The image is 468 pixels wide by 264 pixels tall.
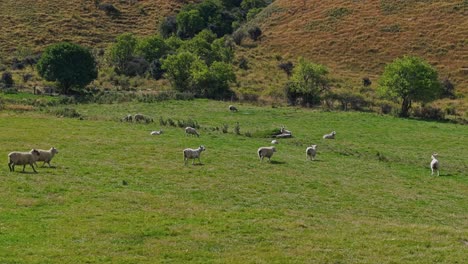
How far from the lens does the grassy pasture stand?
16.7 metres

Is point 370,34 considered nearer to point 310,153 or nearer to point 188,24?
point 188,24

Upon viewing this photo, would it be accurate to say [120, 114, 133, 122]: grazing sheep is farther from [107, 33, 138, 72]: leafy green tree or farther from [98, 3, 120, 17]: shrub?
[98, 3, 120, 17]: shrub

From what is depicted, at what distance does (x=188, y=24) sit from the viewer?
385ft

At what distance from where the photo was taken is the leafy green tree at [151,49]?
298ft

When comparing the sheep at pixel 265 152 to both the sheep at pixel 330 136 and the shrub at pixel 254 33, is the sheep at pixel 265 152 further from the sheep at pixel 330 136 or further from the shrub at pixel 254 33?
the shrub at pixel 254 33

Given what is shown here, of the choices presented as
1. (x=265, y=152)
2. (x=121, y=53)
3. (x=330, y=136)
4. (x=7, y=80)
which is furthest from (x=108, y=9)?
(x=265, y=152)

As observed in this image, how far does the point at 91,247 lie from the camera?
53.3ft

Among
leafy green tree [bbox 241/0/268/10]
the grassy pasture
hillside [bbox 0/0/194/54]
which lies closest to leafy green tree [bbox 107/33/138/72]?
hillside [bbox 0/0/194/54]

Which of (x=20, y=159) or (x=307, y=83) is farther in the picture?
(x=307, y=83)

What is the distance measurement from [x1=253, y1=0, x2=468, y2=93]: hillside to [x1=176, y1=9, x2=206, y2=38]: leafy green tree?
14021mm

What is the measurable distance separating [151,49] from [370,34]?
37195mm

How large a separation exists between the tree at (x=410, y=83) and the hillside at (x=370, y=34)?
1787cm

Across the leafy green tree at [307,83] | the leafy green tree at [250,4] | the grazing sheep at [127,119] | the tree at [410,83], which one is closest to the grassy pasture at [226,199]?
the grazing sheep at [127,119]

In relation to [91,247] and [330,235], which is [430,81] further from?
[91,247]
